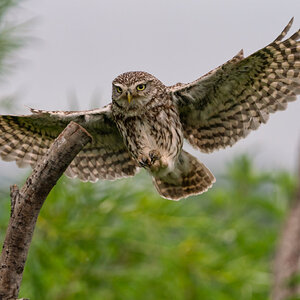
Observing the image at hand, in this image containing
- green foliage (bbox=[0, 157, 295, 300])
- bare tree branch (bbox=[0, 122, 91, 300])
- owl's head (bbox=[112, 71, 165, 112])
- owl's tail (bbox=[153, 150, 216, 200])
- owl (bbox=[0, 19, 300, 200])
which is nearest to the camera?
bare tree branch (bbox=[0, 122, 91, 300])

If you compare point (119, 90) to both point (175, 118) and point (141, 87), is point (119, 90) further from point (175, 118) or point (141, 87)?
point (175, 118)

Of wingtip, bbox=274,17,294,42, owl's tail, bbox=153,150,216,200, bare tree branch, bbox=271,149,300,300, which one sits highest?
wingtip, bbox=274,17,294,42

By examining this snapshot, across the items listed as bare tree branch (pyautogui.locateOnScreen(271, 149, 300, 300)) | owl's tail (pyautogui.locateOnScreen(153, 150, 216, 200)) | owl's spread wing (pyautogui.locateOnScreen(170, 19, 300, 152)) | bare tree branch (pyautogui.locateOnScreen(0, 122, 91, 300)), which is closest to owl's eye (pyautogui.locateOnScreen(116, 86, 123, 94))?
owl's spread wing (pyautogui.locateOnScreen(170, 19, 300, 152))

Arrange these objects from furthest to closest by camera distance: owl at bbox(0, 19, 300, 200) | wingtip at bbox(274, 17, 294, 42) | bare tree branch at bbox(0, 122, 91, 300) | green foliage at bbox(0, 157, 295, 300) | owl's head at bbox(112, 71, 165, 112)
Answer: green foliage at bbox(0, 157, 295, 300)
owl's head at bbox(112, 71, 165, 112)
owl at bbox(0, 19, 300, 200)
wingtip at bbox(274, 17, 294, 42)
bare tree branch at bbox(0, 122, 91, 300)

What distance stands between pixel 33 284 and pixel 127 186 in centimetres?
127

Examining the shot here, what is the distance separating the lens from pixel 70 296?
280 inches

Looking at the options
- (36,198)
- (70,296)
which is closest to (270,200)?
(70,296)

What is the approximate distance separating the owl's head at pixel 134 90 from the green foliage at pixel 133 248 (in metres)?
1.94

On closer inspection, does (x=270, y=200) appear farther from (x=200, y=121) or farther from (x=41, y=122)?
(x=41, y=122)

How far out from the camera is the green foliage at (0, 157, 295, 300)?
713 cm

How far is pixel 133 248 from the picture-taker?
7.56m

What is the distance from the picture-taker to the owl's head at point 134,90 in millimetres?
5336

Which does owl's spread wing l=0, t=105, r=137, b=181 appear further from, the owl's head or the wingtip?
the wingtip

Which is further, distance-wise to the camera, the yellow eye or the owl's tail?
the owl's tail
